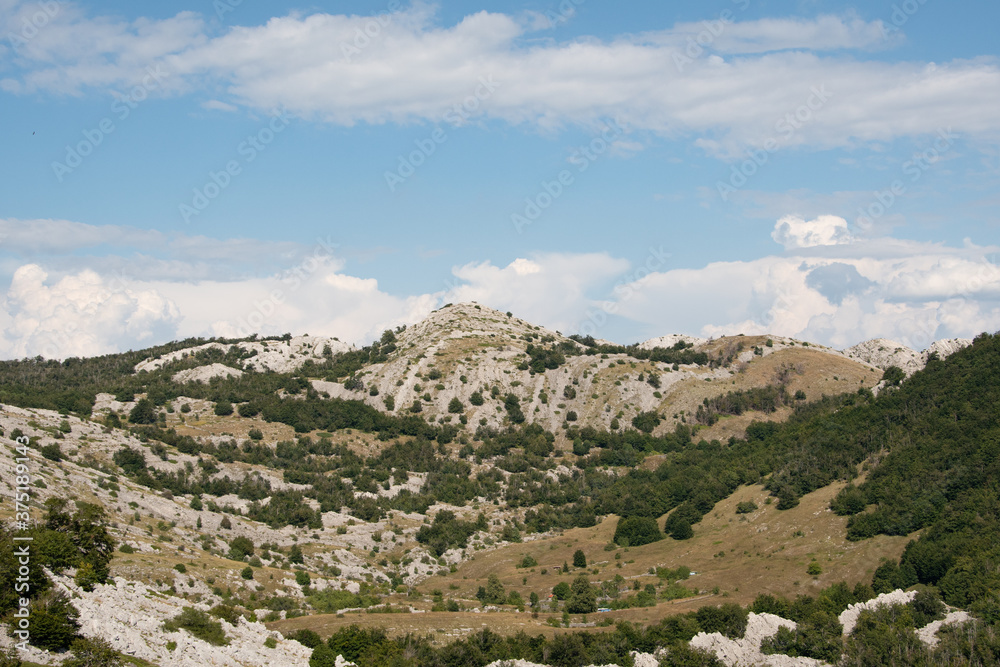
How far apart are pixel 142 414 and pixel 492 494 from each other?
4922 centimetres

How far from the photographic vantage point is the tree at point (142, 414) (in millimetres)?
103562

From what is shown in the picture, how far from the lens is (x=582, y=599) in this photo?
2450 inches

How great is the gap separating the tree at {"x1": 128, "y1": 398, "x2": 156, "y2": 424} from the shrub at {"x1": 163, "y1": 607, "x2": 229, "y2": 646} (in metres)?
67.1

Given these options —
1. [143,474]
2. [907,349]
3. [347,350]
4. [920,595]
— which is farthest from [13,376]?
[907,349]

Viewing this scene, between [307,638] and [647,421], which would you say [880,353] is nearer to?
[647,421]

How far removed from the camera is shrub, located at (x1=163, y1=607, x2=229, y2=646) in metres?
41.9

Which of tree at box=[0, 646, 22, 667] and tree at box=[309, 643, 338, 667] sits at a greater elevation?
tree at box=[0, 646, 22, 667]

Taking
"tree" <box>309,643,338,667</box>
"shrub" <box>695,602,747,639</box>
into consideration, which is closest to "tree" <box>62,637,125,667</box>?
"tree" <box>309,643,338,667</box>

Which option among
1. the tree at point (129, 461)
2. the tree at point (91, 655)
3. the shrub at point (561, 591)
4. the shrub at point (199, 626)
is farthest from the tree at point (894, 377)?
the tree at point (91, 655)

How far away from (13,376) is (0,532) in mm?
112890

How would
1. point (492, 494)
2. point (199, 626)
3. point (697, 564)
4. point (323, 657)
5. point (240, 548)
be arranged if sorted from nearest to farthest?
point (199, 626)
point (323, 657)
point (240, 548)
point (697, 564)
point (492, 494)

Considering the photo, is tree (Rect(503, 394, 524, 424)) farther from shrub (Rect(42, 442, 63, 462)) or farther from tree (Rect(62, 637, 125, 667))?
tree (Rect(62, 637, 125, 667))

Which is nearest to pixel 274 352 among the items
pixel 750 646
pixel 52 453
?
pixel 52 453

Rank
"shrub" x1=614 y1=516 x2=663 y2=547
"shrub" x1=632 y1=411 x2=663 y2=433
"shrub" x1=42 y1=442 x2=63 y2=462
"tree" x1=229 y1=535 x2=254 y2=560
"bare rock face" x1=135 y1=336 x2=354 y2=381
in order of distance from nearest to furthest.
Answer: "tree" x1=229 y1=535 x2=254 y2=560 → "shrub" x1=42 y1=442 x2=63 y2=462 → "shrub" x1=614 y1=516 x2=663 y2=547 → "shrub" x1=632 y1=411 x2=663 y2=433 → "bare rock face" x1=135 y1=336 x2=354 y2=381
